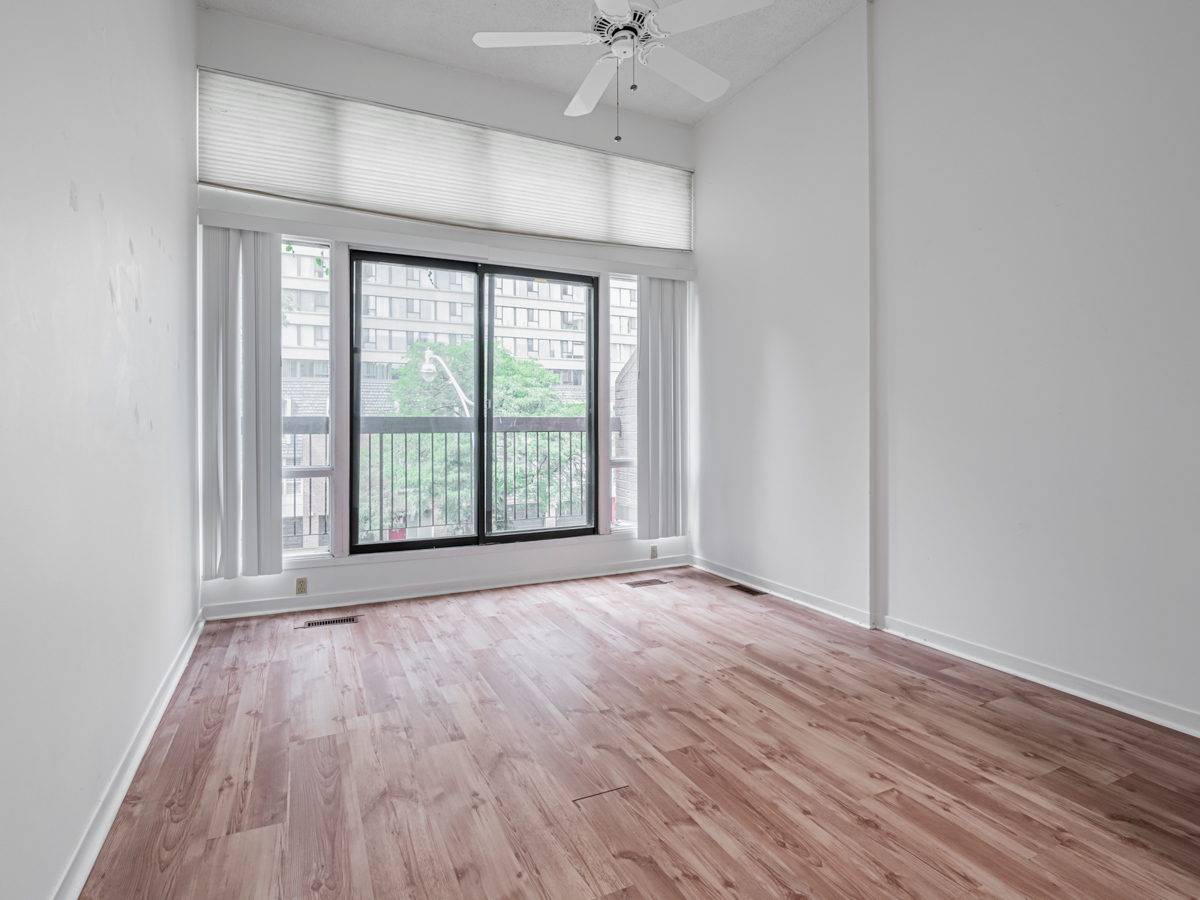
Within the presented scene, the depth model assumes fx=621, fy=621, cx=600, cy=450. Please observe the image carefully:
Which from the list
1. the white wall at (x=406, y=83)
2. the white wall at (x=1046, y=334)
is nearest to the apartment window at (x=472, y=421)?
the white wall at (x=406, y=83)

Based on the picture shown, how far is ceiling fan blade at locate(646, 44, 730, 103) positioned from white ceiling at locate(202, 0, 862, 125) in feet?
2.70

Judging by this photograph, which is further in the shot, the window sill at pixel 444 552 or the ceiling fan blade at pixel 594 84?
the window sill at pixel 444 552

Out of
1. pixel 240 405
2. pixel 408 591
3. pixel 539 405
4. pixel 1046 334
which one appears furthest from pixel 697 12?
pixel 408 591

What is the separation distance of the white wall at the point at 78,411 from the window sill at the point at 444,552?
1199 mm

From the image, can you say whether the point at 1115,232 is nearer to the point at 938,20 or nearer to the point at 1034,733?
the point at 938,20

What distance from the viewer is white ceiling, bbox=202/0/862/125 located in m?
3.48

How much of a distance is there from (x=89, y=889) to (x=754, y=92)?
5078 mm

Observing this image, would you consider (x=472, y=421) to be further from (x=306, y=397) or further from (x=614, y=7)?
(x=614, y=7)

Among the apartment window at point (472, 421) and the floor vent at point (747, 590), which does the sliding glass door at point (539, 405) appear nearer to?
the apartment window at point (472, 421)

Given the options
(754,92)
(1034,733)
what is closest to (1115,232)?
(1034,733)

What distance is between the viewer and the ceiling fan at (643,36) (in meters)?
2.46

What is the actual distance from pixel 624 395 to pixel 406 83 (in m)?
2.60

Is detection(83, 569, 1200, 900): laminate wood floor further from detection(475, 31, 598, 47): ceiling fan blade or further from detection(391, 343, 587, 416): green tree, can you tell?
detection(475, 31, 598, 47): ceiling fan blade

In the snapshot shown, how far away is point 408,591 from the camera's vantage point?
4109 millimetres
